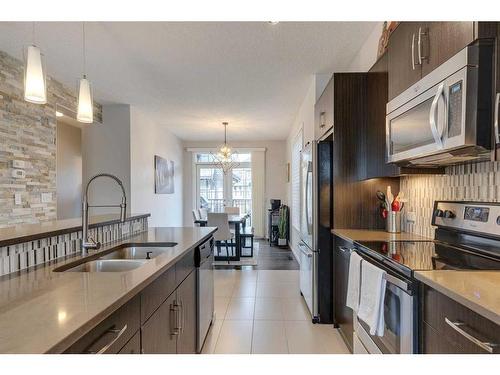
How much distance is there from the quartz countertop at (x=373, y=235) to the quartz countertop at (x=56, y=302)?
131cm

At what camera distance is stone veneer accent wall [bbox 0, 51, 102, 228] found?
3.06 meters

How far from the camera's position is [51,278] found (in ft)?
4.26

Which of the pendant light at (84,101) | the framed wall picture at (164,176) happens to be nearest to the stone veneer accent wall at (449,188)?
the pendant light at (84,101)

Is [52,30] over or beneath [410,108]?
over

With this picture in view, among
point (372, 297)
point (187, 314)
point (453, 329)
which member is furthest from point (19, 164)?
point (453, 329)

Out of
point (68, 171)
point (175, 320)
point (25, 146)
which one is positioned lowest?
point (175, 320)

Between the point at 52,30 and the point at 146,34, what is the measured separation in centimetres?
77

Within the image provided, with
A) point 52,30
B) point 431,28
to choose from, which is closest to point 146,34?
point 52,30

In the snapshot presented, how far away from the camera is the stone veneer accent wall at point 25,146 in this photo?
3.06 metres

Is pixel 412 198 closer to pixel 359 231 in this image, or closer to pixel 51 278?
pixel 359 231

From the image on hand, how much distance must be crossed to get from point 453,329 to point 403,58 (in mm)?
1479

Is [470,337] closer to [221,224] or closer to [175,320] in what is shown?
[175,320]

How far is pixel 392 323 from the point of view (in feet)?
4.98

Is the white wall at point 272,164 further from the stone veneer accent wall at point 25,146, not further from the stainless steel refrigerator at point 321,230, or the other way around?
the stainless steel refrigerator at point 321,230
